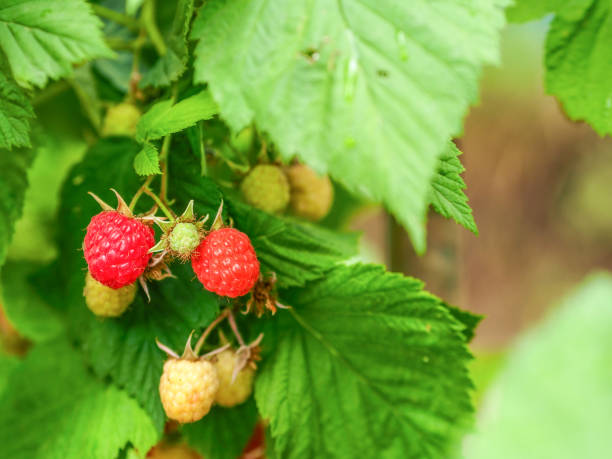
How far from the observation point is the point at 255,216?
494mm

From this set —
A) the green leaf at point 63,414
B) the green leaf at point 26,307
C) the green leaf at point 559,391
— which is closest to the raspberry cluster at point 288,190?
the green leaf at point 63,414

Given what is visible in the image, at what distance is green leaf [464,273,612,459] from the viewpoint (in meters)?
2.35

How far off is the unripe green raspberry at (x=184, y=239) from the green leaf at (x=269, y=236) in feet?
0.12

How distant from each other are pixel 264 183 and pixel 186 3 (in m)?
0.17

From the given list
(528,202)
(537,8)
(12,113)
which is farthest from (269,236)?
(528,202)

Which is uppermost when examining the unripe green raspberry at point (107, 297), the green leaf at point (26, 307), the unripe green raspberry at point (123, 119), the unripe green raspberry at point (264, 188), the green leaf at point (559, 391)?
the unripe green raspberry at point (264, 188)

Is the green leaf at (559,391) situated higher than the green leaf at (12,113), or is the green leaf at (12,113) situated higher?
the green leaf at (12,113)

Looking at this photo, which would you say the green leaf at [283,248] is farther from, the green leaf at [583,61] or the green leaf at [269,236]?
the green leaf at [583,61]

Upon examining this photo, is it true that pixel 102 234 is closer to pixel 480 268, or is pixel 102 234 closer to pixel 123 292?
pixel 123 292

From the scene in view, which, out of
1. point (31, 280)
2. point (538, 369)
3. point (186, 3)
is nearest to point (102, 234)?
point (186, 3)

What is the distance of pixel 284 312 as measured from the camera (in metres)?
0.54

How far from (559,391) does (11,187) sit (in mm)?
2505

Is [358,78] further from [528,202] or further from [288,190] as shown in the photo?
[528,202]

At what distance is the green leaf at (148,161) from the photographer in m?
0.41
